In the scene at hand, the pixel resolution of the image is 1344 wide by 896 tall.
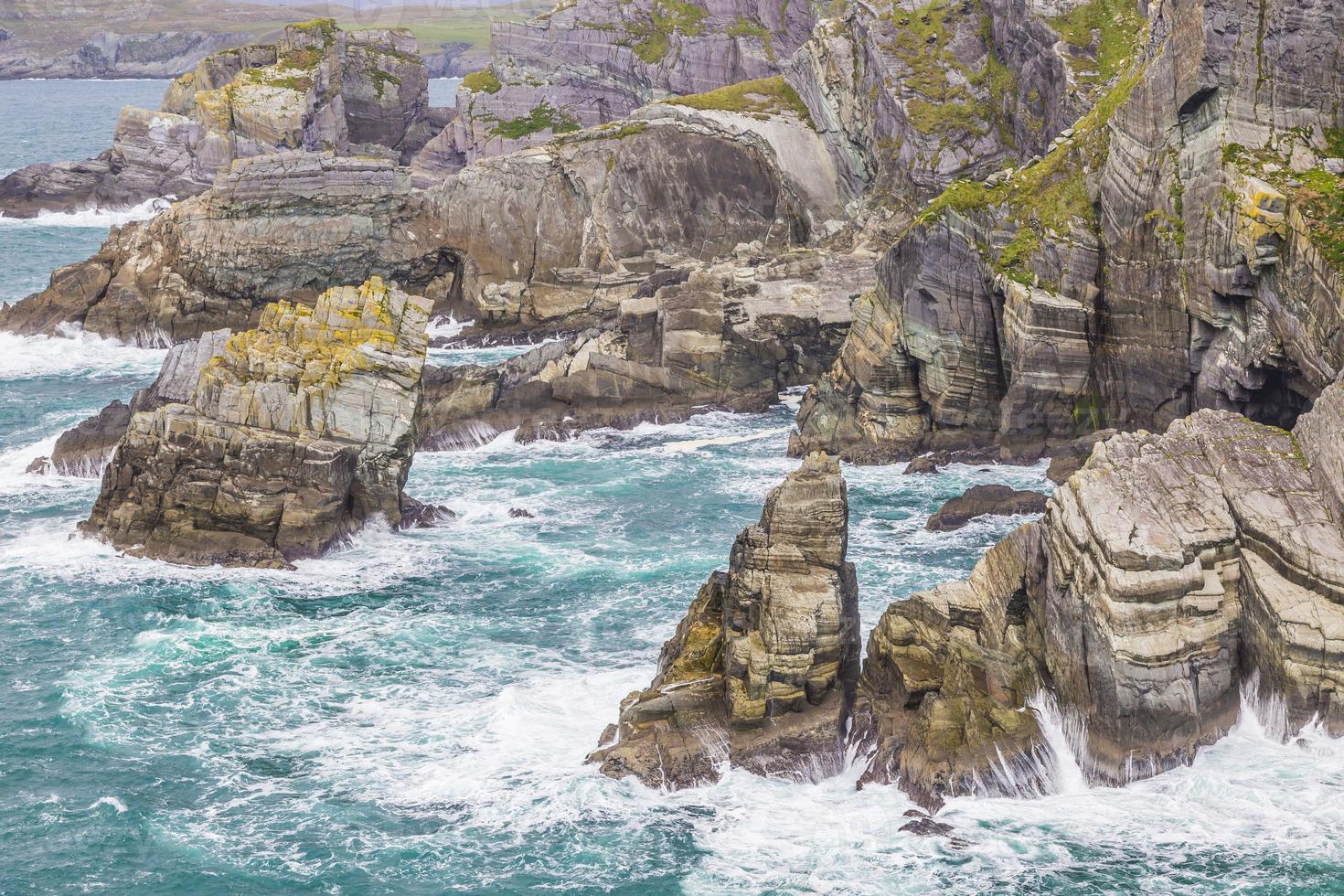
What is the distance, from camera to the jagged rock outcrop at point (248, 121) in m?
143

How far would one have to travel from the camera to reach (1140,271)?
66.4 metres

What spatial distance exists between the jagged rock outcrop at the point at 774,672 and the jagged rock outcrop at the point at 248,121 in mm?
108143

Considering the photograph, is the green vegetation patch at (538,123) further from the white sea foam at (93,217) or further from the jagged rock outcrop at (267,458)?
the jagged rock outcrop at (267,458)

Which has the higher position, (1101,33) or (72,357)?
(1101,33)

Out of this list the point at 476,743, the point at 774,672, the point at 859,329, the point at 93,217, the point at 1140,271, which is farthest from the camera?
the point at 93,217

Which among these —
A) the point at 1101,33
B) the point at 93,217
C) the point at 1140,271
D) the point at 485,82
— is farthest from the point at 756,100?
the point at 93,217

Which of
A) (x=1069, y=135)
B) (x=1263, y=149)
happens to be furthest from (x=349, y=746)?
(x=1069, y=135)

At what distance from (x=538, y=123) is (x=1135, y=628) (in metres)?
112

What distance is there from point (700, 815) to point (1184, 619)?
13.7m

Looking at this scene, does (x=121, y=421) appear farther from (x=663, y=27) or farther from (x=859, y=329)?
(x=663, y=27)

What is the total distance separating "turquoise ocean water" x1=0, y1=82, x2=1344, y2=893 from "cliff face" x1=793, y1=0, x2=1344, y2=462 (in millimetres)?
4571

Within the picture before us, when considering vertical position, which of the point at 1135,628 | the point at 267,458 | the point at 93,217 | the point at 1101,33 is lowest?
the point at 267,458

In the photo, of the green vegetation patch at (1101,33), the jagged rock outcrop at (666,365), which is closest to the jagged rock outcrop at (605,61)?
the green vegetation patch at (1101,33)

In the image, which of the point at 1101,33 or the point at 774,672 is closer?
the point at 774,672
